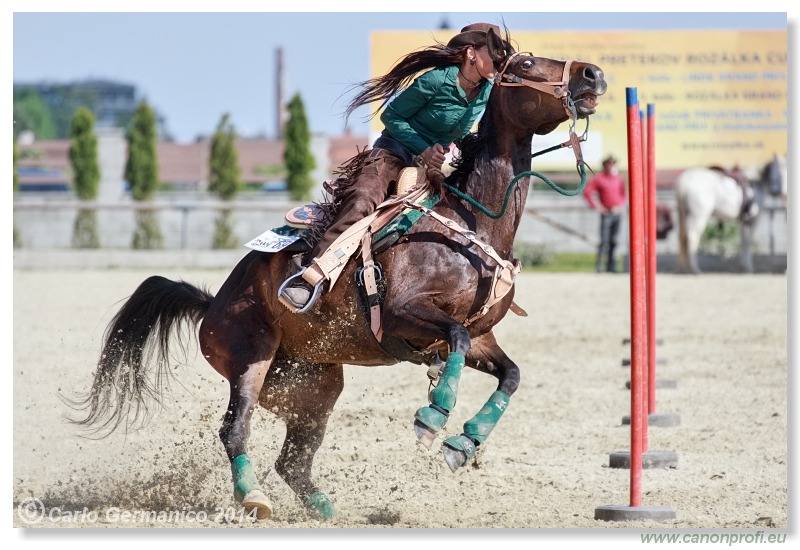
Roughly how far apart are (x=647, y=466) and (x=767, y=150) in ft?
70.8

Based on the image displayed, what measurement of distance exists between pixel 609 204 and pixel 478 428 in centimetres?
1499

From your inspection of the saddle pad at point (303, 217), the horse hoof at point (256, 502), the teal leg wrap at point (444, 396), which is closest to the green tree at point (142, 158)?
the saddle pad at point (303, 217)

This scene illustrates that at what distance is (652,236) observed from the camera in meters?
8.14

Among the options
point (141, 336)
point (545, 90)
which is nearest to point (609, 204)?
point (141, 336)

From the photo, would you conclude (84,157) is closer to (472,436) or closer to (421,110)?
(421,110)

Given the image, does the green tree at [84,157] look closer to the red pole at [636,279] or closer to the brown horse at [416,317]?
the brown horse at [416,317]

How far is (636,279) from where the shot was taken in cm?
569

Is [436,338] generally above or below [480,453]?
above

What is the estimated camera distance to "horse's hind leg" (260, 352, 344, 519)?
634cm

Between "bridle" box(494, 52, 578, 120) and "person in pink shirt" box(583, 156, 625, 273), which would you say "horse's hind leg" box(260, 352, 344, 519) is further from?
"person in pink shirt" box(583, 156, 625, 273)

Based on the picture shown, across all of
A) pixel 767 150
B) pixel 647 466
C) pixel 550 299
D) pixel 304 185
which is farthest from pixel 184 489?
pixel 767 150

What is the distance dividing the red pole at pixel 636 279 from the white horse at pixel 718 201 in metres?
14.8

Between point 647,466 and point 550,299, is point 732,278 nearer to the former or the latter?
point 550,299

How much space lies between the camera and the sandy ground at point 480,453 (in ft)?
20.1
